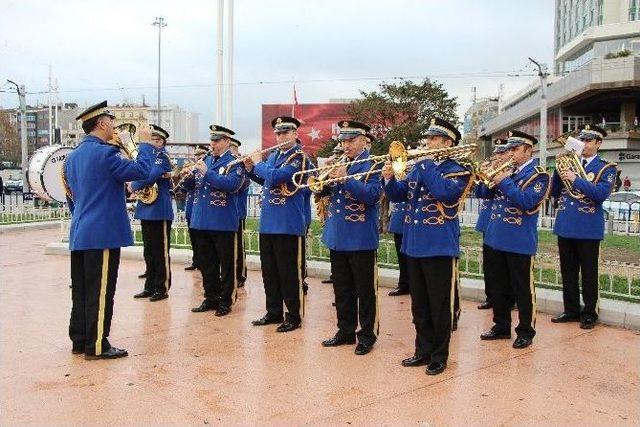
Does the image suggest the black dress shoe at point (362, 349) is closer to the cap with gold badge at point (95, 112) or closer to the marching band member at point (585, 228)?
the marching band member at point (585, 228)

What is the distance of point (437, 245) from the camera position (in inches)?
184

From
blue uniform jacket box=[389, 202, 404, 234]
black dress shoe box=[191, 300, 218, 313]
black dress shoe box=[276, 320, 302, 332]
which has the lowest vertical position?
black dress shoe box=[276, 320, 302, 332]

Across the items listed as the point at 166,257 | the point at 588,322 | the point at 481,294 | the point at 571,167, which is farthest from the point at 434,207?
the point at 166,257

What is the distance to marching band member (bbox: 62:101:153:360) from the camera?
490 cm

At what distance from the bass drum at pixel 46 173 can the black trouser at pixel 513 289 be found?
369 inches

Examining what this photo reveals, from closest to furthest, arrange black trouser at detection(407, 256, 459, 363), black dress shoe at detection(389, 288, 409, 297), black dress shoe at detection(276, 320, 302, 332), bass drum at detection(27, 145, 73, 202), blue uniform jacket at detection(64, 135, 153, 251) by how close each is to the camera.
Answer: black trouser at detection(407, 256, 459, 363)
blue uniform jacket at detection(64, 135, 153, 251)
black dress shoe at detection(276, 320, 302, 332)
black dress shoe at detection(389, 288, 409, 297)
bass drum at detection(27, 145, 73, 202)

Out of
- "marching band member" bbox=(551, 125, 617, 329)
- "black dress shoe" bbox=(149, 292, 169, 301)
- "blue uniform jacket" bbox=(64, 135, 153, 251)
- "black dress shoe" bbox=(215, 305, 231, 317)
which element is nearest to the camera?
"blue uniform jacket" bbox=(64, 135, 153, 251)

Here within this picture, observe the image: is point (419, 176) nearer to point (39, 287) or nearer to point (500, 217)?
point (500, 217)

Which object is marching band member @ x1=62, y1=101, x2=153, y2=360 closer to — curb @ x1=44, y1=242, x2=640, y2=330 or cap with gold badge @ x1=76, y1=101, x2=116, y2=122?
cap with gold badge @ x1=76, y1=101, x2=116, y2=122

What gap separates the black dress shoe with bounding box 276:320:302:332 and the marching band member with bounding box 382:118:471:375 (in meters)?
1.37

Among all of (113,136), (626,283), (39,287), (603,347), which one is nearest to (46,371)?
(113,136)

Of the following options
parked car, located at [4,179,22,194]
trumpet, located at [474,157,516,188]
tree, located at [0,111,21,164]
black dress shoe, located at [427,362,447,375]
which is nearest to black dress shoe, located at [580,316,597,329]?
trumpet, located at [474,157,516,188]

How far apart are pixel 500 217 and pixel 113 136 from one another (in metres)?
3.37

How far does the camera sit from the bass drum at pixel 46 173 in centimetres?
1226
